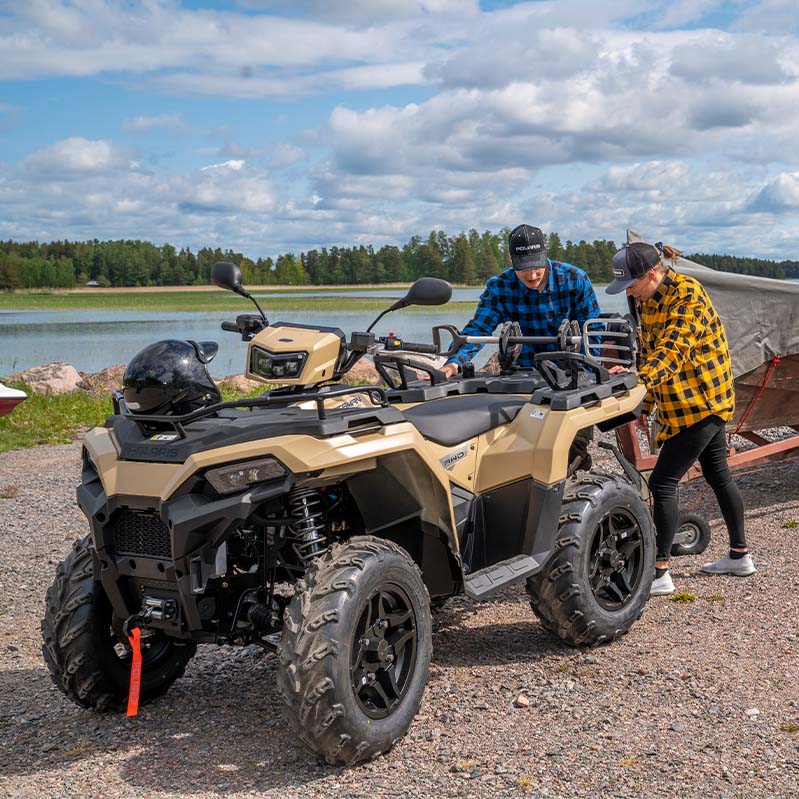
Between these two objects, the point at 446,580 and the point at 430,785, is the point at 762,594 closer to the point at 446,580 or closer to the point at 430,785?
the point at 446,580

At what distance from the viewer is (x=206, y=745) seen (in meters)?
4.53

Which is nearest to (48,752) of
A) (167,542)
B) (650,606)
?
(167,542)

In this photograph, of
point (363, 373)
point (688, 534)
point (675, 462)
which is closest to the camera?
point (675, 462)

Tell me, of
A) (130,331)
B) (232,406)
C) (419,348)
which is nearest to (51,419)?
(419,348)

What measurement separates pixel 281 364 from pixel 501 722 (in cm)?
184

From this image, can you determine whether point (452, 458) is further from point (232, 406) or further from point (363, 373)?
point (363, 373)

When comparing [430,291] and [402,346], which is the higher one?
[430,291]

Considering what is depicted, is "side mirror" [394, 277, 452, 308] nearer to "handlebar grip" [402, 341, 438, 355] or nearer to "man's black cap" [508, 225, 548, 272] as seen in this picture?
"handlebar grip" [402, 341, 438, 355]

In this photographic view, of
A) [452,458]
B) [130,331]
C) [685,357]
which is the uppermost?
[685,357]

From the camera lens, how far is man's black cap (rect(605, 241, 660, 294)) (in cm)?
630

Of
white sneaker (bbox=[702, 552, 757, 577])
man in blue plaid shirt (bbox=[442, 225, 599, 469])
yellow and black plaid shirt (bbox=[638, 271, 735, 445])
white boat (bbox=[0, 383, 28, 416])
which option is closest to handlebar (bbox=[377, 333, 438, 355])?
man in blue plaid shirt (bbox=[442, 225, 599, 469])

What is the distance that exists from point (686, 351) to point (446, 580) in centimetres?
226

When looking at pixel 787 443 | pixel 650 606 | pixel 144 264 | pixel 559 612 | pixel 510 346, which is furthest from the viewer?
pixel 144 264

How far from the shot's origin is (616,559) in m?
5.77
